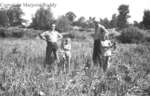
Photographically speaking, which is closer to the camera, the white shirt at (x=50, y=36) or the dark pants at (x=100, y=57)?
the dark pants at (x=100, y=57)

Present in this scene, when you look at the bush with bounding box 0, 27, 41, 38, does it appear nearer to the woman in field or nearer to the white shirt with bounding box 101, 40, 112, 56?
the woman in field

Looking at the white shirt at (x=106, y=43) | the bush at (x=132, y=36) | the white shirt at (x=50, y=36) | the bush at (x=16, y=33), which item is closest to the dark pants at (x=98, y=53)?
the white shirt at (x=106, y=43)

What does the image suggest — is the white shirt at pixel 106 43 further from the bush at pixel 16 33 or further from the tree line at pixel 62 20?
the tree line at pixel 62 20

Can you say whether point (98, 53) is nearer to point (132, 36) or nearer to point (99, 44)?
point (99, 44)

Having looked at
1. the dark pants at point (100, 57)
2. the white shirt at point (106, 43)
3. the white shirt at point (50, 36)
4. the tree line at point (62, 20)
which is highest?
the tree line at point (62, 20)

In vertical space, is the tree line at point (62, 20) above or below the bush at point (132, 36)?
above

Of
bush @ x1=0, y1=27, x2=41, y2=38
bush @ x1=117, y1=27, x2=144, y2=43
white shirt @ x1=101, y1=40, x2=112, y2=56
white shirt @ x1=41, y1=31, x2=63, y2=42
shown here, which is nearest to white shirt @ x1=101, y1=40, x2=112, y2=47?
white shirt @ x1=101, y1=40, x2=112, y2=56

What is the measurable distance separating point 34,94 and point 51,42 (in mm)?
3923

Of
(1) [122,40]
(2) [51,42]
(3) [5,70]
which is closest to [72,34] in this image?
(1) [122,40]

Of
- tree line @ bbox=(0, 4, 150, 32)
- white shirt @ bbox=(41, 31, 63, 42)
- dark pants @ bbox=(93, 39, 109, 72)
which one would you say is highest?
tree line @ bbox=(0, 4, 150, 32)

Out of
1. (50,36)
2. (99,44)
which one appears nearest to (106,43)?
(99,44)

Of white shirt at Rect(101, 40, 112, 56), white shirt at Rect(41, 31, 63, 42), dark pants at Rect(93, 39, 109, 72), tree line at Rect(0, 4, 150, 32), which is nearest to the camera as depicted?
white shirt at Rect(101, 40, 112, 56)

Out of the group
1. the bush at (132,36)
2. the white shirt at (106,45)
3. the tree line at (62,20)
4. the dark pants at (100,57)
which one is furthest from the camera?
the tree line at (62,20)

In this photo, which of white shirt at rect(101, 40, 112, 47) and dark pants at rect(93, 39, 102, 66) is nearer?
white shirt at rect(101, 40, 112, 47)
